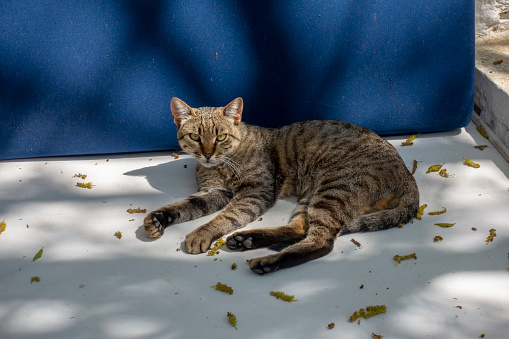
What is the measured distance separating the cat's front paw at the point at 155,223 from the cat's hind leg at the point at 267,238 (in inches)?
17.2

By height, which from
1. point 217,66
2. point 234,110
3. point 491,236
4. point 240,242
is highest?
point 217,66

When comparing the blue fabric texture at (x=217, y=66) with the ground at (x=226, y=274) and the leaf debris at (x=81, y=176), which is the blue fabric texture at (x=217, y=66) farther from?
the ground at (x=226, y=274)

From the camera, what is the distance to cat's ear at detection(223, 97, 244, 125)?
144 inches

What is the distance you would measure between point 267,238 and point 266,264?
27cm

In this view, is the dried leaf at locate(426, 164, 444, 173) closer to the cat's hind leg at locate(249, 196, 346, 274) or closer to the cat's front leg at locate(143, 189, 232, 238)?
the cat's hind leg at locate(249, 196, 346, 274)

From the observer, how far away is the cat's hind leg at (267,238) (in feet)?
10.4

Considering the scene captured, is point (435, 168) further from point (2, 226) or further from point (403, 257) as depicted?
point (2, 226)

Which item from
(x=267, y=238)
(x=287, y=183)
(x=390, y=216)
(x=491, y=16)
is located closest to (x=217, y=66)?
(x=287, y=183)

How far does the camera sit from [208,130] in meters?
3.60

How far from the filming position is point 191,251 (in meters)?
3.15

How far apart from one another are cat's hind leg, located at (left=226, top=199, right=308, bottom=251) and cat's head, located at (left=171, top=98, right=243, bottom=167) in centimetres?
68

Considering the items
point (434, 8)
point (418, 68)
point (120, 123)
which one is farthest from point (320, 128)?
point (120, 123)

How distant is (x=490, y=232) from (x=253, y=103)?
1.92 m

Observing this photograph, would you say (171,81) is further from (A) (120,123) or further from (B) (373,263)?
(B) (373,263)
